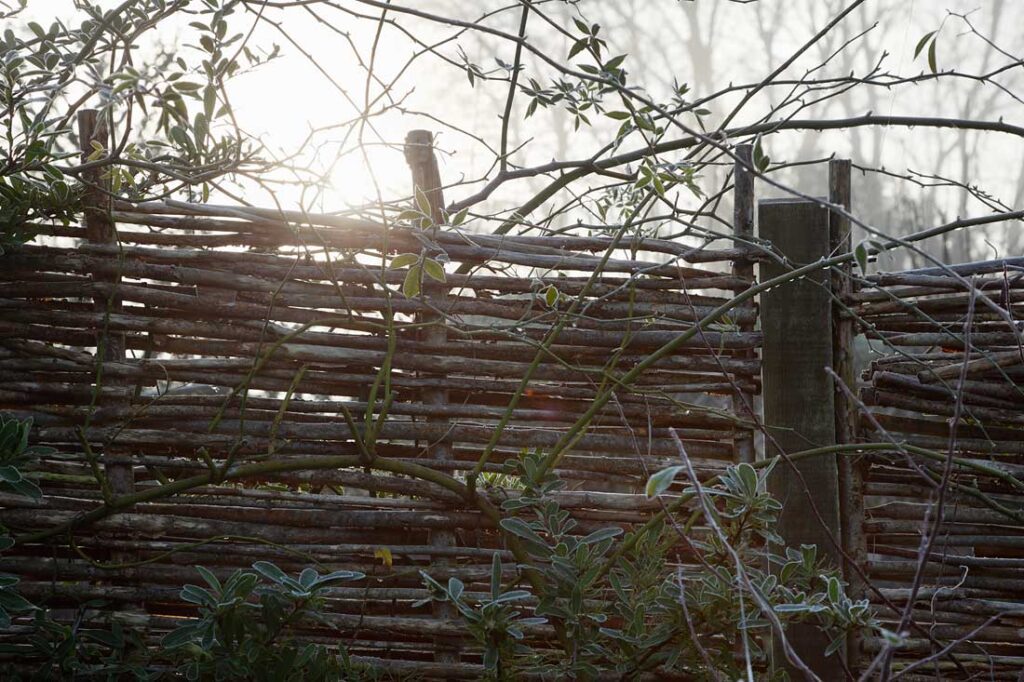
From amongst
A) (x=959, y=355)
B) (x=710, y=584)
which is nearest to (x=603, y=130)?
(x=959, y=355)

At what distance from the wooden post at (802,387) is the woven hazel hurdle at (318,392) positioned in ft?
0.25

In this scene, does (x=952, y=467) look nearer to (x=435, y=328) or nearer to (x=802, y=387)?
(x=802, y=387)

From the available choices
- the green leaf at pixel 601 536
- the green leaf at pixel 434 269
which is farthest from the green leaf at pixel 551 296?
the green leaf at pixel 601 536

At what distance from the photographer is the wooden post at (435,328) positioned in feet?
6.92

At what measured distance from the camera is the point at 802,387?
209 cm

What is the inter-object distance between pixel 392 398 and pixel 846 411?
115cm

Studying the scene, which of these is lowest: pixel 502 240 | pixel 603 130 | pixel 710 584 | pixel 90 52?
pixel 710 584

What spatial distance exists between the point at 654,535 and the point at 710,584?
0.59 ft

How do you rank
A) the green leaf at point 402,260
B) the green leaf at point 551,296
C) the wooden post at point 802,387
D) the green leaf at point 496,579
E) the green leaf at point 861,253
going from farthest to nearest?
1. the wooden post at point 802,387
2. the green leaf at point 551,296
3. the green leaf at point 402,260
4. the green leaf at point 496,579
5. the green leaf at point 861,253

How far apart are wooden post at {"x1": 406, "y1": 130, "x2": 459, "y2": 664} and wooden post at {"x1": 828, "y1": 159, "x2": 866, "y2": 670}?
3.29 ft

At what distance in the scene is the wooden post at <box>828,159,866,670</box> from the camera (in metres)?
Answer: 2.13

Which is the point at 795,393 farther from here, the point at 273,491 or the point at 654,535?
the point at 273,491

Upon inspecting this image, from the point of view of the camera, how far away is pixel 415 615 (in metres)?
2.15

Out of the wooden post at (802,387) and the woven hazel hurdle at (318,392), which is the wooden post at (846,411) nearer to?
the wooden post at (802,387)
